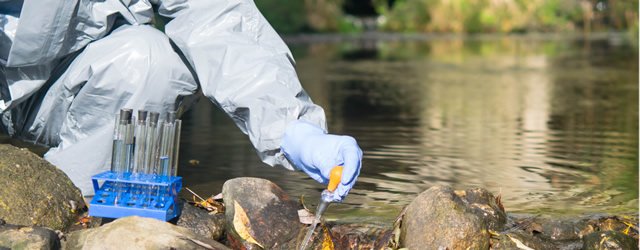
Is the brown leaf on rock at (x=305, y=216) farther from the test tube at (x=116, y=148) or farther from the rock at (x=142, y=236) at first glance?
the test tube at (x=116, y=148)

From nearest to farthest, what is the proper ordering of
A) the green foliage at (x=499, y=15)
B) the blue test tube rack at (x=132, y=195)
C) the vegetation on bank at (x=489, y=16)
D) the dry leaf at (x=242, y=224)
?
the blue test tube rack at (x=132, y=195), the dry leaf at (x=242, y=224), the vegetation on bank at (x=489, y=16), the green foliage at (x=499, y=15)

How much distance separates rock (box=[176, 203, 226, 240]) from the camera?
4.30 meters

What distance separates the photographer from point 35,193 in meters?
4.27

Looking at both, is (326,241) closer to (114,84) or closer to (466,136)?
(114,84)

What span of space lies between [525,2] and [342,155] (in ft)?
104

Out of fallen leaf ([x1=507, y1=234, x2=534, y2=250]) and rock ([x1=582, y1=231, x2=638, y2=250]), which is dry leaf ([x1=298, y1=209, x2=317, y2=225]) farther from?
rock ([x1=582, y1=231, x2=638, y2=250])

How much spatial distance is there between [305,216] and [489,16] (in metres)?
29.7

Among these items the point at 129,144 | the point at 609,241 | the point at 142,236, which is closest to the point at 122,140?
the point at 129,144

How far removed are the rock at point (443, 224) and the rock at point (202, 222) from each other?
2.19 ft

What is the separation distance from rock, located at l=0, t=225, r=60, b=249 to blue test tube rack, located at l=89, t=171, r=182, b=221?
162mm

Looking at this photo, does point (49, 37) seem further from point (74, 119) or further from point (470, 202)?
point (470, 202)

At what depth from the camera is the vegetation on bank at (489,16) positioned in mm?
31734

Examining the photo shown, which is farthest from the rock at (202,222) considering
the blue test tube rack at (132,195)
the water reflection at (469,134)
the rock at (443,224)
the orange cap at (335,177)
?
the orange cap at (335,177)

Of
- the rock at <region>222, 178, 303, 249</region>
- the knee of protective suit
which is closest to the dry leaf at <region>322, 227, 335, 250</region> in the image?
the rock at <region>222, 178, 303, 249</region>
